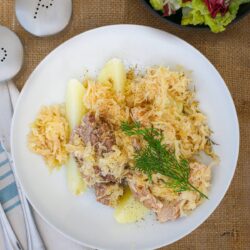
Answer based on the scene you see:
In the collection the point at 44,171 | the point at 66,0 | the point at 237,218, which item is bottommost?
the point at 237,218

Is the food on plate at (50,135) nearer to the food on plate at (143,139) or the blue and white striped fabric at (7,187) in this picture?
the food on plate at (143,139)

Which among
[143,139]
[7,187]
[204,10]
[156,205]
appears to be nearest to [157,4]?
[204,10]

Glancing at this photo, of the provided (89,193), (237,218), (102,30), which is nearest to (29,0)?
(102,30)

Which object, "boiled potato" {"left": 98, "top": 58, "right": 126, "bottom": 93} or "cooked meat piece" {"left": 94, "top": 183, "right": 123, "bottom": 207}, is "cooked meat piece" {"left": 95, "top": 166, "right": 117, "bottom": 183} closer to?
"cooked meat piece" {"left": 94, "top": 183, "right": 123, "bottom": 207}

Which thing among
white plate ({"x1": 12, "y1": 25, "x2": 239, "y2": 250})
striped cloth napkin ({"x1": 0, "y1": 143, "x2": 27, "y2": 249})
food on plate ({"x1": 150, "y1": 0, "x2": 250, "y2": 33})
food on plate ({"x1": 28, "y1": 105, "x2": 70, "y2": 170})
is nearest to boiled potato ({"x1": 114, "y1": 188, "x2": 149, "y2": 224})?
white plate ({"x1": 12, "y1": 25, "x2": 239, "y2": 250})

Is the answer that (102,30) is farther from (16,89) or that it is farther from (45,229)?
(45,229)

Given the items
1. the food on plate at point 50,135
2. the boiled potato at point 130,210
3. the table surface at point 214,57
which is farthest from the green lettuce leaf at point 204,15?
the boiled potato at point 130,210

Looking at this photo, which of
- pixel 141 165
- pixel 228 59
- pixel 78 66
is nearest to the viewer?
pixel 141 165

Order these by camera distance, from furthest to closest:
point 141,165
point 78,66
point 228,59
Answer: point 228,59
point 78,66
point 141,165
